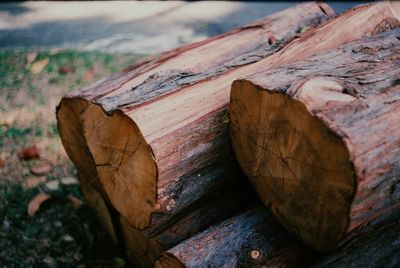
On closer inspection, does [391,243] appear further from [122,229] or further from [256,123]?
[122,229]

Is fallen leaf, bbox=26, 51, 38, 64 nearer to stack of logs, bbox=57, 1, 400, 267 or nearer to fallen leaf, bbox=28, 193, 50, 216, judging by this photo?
fallen leaf, bbox=28, 193, 50, 216

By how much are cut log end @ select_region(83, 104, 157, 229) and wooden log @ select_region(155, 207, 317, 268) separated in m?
0.22

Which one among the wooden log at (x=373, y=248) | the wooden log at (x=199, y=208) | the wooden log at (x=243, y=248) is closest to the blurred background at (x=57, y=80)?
the wooden log at (x=199, y=208)

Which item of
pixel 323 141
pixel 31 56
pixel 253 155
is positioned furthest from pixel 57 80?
pixel 323 141

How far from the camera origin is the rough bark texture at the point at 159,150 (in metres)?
1.61

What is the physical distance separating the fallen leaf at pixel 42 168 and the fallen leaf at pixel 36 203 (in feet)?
0.80

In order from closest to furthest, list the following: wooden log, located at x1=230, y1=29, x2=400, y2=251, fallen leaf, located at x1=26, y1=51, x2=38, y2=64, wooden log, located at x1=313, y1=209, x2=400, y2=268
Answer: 1. wooden log, located at x1=230, y1=29, x2=400, y2=251
2. wooden log, located at x1=313, y1=209, x2=400, y2=268
3. fallen leaf, located at x1=26, y1=51, x2=38, y2=64

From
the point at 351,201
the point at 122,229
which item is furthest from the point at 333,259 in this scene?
the point at 122,229

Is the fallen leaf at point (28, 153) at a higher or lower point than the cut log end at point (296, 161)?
higher

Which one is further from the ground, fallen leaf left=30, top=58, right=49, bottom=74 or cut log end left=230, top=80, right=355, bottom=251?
fallen leaf left=30, top=58, right=49, bottom=74

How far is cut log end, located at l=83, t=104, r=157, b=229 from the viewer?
1.60 meters

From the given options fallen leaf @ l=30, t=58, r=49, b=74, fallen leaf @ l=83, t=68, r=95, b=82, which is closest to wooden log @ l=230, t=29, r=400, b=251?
fallen leaf @ l=83, t=68, r=95, b=82

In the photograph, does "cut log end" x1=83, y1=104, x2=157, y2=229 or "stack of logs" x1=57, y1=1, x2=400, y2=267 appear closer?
"stack of logs" x1=57, y1=1, x2=400, y2=267

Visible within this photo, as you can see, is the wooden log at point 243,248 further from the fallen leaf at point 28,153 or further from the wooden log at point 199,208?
the fallen leaf at point 28,153
